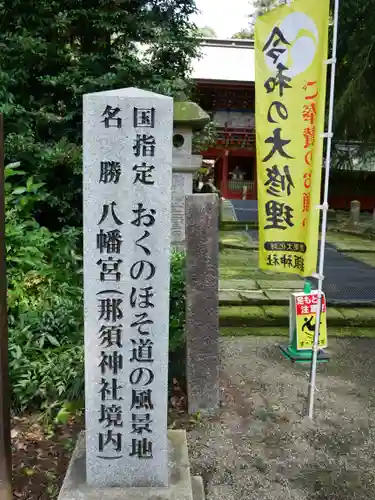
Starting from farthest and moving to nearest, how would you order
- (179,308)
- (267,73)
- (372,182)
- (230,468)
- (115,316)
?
(372,182) → (179,308) → (267,73) → (230,468) → (115,316)

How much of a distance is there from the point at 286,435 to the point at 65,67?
221 inches

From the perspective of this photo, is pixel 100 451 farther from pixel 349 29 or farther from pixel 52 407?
pixel 349 29

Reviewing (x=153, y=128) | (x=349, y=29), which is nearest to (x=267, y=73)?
(x=153, y=128)

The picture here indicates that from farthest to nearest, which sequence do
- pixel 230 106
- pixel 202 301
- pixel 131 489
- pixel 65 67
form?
1. pixel 230 106
2. pixel 65 67
3. pixel 202 301
4. pixel 131 489

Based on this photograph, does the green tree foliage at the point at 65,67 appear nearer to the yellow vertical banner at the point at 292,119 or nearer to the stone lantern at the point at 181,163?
the stone lantern at the point at 181,163

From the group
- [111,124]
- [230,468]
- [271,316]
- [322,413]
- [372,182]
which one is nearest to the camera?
[111,124]

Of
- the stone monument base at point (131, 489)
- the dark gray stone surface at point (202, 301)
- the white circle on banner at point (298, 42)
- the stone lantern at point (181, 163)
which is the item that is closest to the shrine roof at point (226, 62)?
the stone lantern at point (181, 163)

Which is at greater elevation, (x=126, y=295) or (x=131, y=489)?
(x=126, y=295)

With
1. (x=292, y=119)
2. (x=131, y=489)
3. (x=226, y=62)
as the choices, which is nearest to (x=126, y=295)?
(x=131, y=489)

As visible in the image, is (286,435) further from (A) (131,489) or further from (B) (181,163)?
(B) (181,163)

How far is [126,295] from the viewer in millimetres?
1993

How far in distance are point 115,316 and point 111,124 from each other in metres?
0.85

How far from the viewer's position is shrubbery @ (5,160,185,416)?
3.12 meters

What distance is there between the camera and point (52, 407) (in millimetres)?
3104
